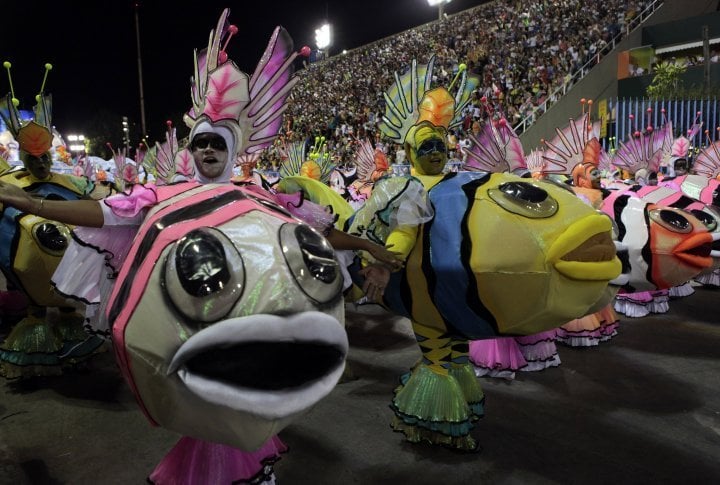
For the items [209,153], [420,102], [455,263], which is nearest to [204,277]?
[209,153]

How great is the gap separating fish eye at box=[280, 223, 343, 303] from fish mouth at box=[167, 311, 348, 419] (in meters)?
0.07

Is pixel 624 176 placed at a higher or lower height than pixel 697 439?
higher

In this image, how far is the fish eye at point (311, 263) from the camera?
1394mm

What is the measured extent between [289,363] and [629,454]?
2.30 metres

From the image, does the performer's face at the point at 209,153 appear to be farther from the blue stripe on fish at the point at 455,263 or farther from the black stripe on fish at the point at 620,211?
the black stripe on fish at the point at 620,211

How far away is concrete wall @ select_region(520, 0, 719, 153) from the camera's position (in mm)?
14227

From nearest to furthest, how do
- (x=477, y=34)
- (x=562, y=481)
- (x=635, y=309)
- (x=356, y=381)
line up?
(x=562, y=481), (x=356, y=381), (x=635, y=309), (x=477, y=34)

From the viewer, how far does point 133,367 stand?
1.42m

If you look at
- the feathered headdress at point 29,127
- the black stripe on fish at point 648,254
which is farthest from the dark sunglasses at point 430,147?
the feathered headdress at point 29,127

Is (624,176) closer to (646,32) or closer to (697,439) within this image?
(697,439)

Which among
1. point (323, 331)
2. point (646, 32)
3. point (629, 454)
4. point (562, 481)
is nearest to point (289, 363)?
point (323, 331)

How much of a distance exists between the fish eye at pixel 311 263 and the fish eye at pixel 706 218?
12.8 ft

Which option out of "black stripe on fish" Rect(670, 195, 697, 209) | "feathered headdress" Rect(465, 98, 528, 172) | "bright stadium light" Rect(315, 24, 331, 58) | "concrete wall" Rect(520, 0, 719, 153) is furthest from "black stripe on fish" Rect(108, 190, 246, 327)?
"bright stadium light" Rect(315, 24, 331, 58)

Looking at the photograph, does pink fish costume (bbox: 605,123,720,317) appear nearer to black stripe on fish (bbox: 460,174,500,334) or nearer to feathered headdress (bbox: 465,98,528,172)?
feathered headdress (bbox: 465,98,528,172)
